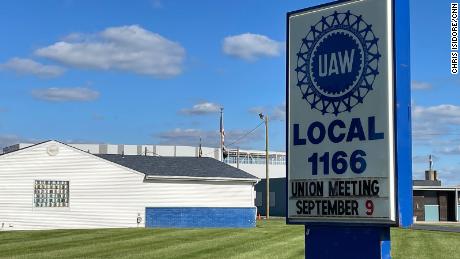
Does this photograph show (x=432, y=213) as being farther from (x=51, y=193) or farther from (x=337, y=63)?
(x=337, y=63)

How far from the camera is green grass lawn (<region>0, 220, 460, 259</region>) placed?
20297 mm

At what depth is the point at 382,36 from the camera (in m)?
7.71

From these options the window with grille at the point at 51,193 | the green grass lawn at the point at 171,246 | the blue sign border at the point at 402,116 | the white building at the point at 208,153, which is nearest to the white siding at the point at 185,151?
the white building at the point at 208,153

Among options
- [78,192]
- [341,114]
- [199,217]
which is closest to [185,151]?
[199,217]

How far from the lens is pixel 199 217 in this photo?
37125mm

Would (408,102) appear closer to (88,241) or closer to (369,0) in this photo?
(369,0)

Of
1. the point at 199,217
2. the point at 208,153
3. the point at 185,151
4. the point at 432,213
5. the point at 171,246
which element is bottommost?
the point at 432,213

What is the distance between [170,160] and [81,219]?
8.34m

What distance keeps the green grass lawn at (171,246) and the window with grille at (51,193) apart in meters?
5.11

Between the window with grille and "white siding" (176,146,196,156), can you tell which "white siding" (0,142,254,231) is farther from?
"white siding" (176,146,196,156)

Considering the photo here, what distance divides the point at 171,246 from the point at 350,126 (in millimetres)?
16496

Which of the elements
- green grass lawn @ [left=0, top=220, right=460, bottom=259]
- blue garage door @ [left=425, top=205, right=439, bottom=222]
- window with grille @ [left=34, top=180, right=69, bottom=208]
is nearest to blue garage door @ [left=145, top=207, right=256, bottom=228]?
window with grille @ [left=34, top=180, right=69, bottom=208]

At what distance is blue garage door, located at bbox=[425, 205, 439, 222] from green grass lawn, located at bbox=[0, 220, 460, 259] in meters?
33.9

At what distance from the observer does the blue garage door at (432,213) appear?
60500 mm
